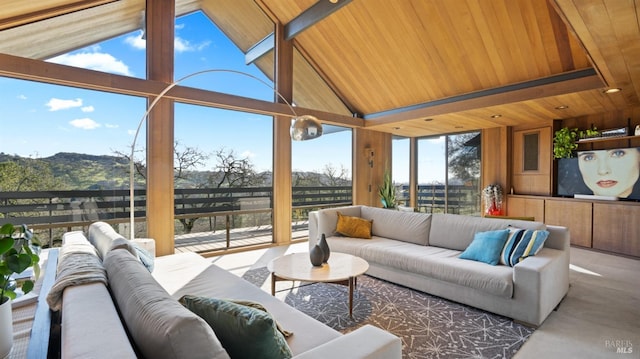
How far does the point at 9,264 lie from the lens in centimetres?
100

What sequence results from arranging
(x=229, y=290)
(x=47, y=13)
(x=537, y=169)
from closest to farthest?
(x=229, y=290), (x=47, y=13), (x=537, y=169)

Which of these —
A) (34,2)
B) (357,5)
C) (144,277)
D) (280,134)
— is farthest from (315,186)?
(144,277)

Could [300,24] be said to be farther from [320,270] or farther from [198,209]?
[320,270]

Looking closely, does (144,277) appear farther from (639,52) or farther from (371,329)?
(639,52)

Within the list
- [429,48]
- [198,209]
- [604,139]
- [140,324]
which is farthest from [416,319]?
[604,139]

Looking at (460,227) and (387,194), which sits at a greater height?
(387,194)

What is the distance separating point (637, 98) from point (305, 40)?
5.08 metres

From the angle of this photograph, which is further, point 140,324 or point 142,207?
point 142,207

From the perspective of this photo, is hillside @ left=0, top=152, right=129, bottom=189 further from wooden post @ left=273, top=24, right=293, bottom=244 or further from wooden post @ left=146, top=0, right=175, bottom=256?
wooden post @ left=273, top=24, right=293, bottom=244

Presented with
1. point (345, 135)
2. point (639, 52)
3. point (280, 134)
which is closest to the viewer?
point (639, 52)

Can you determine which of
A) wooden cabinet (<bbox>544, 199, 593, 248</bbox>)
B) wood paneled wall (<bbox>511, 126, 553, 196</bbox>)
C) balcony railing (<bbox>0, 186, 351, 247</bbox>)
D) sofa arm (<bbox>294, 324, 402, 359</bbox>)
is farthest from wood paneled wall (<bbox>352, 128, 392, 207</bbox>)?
sofa arm (<bbox>294, 324, 402, 359</bbox>)

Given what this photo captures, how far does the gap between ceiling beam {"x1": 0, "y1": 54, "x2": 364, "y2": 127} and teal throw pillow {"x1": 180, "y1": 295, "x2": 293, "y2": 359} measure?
3.83 metres

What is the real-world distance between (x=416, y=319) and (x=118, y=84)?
14.2ft

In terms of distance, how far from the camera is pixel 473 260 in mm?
3139
